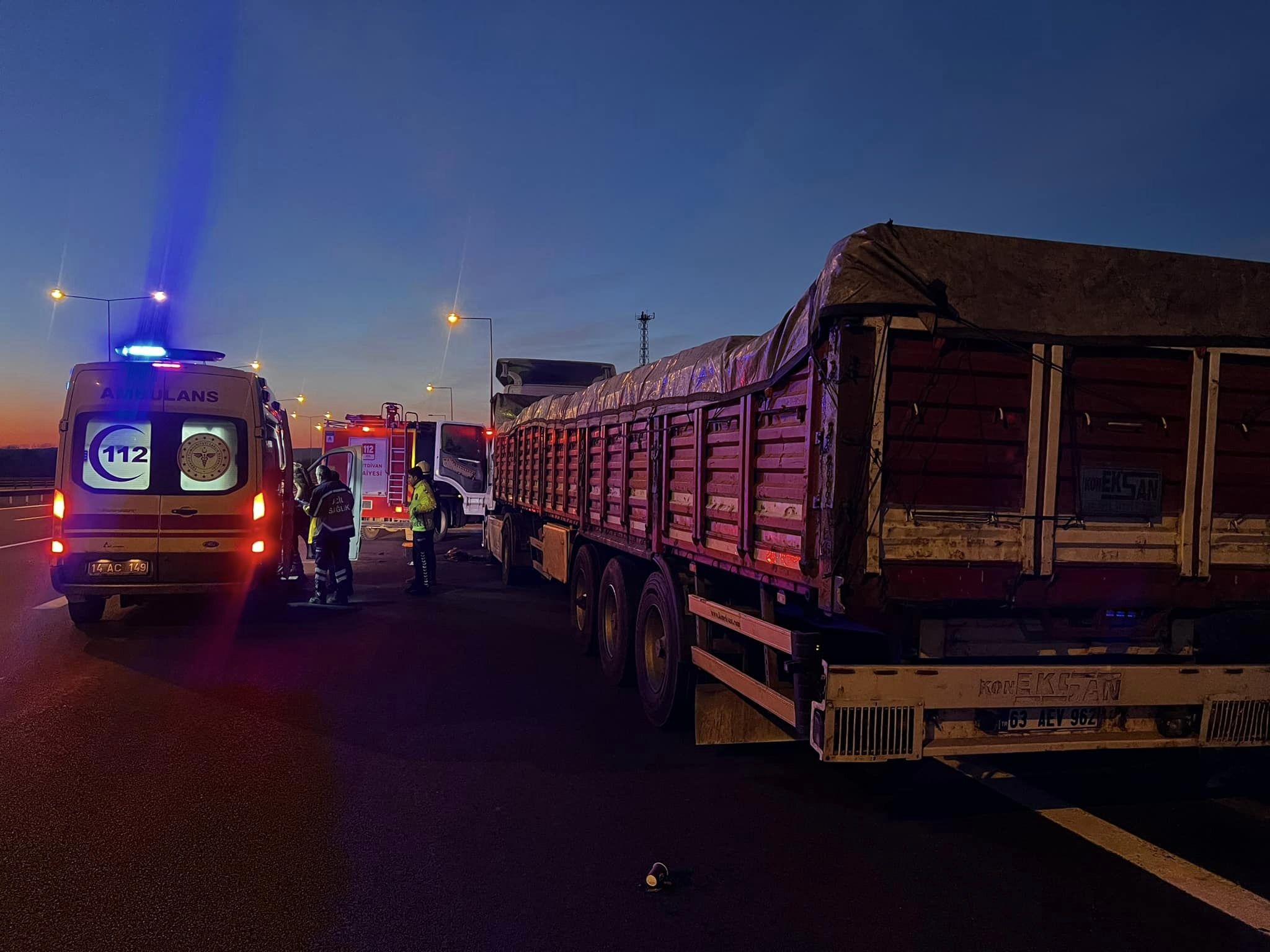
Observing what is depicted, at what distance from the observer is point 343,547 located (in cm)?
1129

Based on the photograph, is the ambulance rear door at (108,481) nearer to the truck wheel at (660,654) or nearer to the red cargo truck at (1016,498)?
the truck wheel at (660,654)

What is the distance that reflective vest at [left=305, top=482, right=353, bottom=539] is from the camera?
435 inches

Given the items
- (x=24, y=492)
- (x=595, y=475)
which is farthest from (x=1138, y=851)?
(x=24, y=492)

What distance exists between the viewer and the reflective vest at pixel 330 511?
36.2 feet

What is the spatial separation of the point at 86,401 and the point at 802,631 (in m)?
7.86

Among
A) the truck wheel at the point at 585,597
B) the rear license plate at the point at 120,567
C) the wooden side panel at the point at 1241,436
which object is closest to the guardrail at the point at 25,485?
the rear license plate at the point at 120,567

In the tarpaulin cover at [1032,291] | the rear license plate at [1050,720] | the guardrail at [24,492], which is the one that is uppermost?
the tarpaulin cover at [1032,291]

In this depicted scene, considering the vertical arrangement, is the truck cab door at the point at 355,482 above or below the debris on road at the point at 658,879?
above

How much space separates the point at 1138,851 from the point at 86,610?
958 cm

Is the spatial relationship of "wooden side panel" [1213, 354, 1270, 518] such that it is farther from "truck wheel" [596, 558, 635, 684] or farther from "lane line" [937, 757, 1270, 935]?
"truck wheel" [596, 558, 635, 684]

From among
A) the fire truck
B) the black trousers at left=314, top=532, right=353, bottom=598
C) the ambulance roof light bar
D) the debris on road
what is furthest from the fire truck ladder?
the debris on road

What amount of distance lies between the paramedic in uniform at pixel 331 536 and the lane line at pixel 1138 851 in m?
8.17

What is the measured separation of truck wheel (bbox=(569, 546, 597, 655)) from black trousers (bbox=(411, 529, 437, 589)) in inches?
145

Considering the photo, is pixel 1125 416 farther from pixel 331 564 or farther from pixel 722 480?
pixel 331 564
